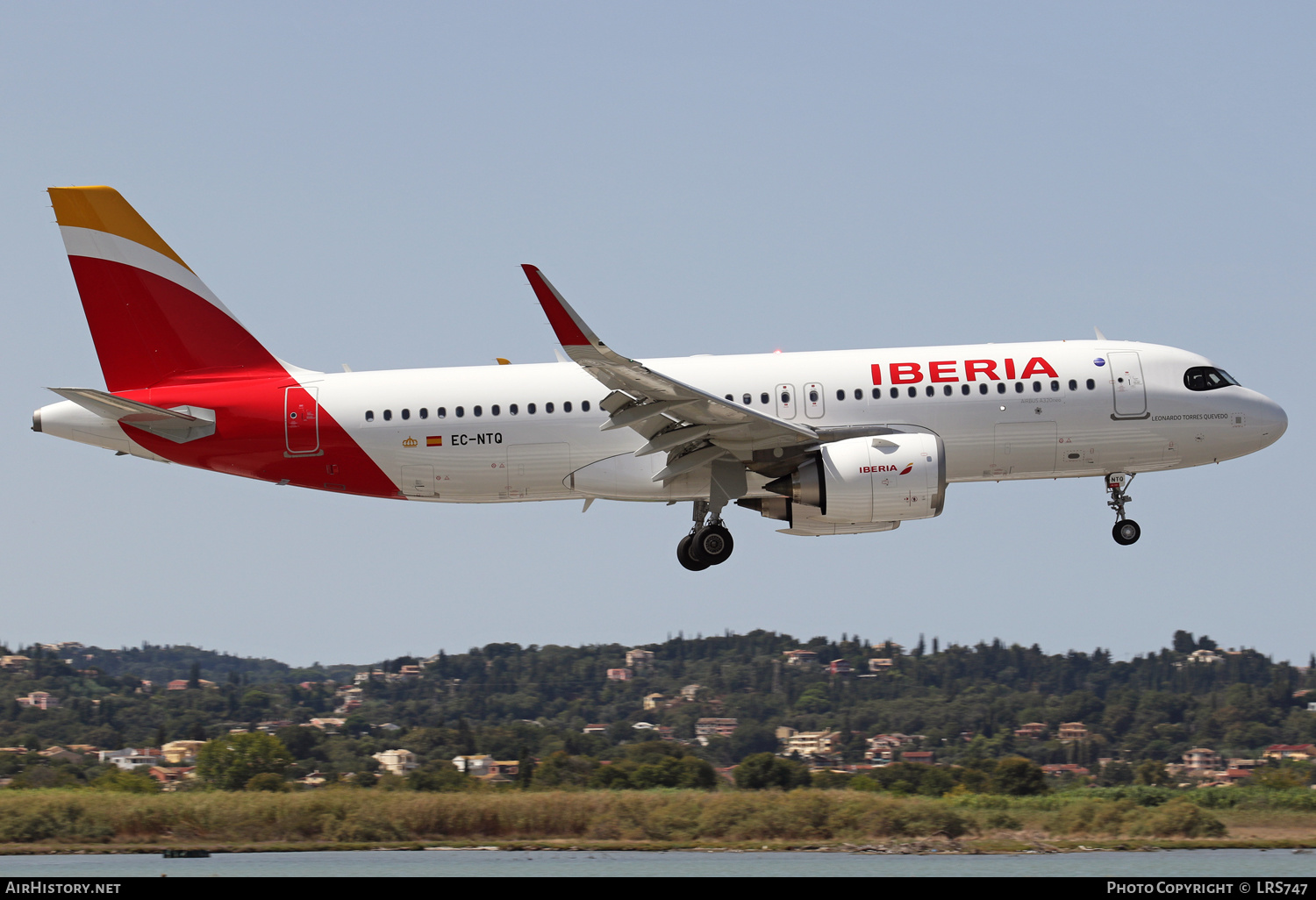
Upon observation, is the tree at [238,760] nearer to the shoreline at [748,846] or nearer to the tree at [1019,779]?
the shoreline at [748,846]

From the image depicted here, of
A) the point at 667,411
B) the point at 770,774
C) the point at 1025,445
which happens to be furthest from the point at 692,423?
the point at 770,774

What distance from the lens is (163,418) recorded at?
1187 inches

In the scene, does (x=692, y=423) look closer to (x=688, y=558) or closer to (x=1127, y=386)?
(x=688, y=558)

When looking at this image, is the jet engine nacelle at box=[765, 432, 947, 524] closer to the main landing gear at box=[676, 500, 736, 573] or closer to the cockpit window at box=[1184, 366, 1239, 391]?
the main landing gear at box=[676, 500, 736, 573]

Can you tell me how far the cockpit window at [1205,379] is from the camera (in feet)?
102

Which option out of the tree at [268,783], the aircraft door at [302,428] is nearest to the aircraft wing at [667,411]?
the aircraft door at [302,428]

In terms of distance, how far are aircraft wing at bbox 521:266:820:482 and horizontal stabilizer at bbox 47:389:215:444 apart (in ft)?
28.8

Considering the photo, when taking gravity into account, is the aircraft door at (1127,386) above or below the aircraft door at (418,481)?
above

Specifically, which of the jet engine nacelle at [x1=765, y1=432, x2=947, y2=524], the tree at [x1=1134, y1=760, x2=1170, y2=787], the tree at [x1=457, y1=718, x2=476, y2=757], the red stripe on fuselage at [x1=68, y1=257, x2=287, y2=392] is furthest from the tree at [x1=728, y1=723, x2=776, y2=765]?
the red stripe on fuselage at [x1=68, y1=257, x2=287, y2=392]

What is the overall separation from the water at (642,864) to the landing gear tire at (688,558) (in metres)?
8.69

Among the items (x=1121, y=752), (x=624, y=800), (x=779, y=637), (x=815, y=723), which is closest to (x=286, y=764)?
(x=624, y=800)

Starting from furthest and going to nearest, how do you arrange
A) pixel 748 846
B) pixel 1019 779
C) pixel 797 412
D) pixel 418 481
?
pixel 1019 779, pixel 748 846, pixel 418 481, pixel 797 412

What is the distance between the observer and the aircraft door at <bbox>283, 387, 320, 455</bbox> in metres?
30.4

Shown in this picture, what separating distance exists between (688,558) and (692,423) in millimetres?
3734
